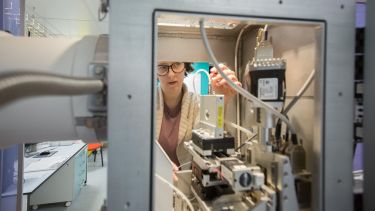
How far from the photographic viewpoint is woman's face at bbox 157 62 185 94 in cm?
151

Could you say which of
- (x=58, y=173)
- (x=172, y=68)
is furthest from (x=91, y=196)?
(x=172, y=68)

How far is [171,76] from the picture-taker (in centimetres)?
158

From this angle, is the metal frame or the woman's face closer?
the metal frame

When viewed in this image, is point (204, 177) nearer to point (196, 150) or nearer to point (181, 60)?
point (196, 150)

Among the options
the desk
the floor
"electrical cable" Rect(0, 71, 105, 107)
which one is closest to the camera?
"electrical cable" Rect(0, 71, 105, 107)

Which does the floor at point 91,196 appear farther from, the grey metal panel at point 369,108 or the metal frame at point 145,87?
the grey metal panel at point 369,108

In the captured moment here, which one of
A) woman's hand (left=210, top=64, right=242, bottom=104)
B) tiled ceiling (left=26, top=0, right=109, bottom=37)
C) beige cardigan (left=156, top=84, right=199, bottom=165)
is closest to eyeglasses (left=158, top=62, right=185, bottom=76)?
beige cardigan (left=156, top=84, right=199, bottom=165)

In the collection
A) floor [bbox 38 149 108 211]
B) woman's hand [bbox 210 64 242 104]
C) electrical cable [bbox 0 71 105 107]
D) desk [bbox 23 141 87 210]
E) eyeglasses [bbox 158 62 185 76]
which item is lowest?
floor [bbox 38 149 108 211]

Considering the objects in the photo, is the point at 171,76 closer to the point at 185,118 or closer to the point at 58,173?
the point at 185,118

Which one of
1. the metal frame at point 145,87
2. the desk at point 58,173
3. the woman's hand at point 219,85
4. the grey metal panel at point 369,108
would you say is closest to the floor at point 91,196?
the desk at point 58,173

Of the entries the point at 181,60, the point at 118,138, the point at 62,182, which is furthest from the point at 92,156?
the point at 118,138

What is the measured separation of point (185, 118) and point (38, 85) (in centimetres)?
126

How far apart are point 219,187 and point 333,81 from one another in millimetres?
464

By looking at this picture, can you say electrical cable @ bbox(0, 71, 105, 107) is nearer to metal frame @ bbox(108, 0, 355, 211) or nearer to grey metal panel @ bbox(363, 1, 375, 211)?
metal frame @ bbox(108, 0, 355, 211)
